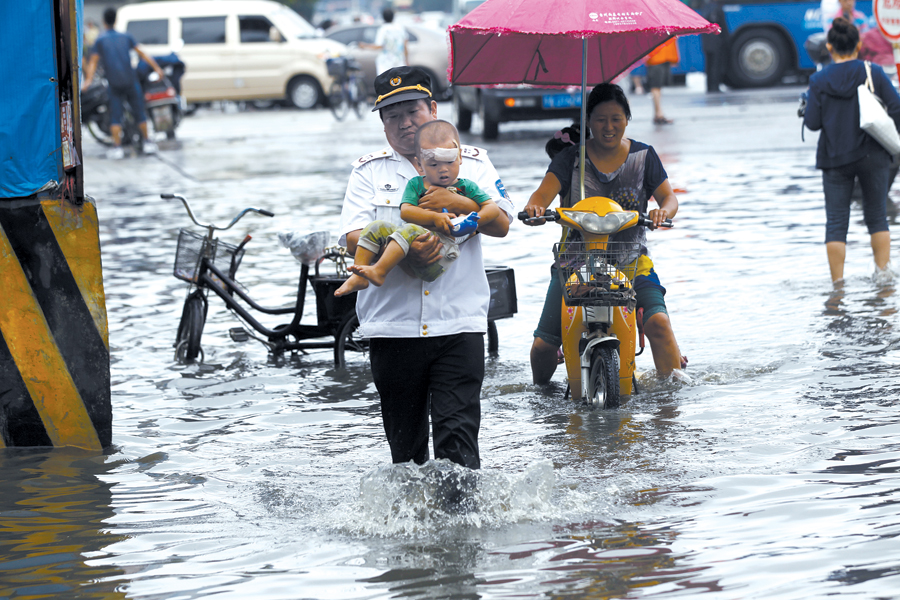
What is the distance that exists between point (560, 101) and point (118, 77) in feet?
22.6

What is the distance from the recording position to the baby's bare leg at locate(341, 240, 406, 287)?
386 centimetres

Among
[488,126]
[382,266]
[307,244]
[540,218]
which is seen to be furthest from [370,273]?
[488,126]

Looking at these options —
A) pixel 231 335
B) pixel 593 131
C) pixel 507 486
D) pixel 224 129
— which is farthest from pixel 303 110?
pixel 507 486

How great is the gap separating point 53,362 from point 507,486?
2.36 meters

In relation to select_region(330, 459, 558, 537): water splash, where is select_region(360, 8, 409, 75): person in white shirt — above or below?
above

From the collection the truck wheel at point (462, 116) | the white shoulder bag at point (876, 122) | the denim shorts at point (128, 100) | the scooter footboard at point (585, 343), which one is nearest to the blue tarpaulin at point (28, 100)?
the scooter footboard at point (585, 343)

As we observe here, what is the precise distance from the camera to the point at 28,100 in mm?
5445

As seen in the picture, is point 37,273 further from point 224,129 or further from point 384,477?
point 224,129

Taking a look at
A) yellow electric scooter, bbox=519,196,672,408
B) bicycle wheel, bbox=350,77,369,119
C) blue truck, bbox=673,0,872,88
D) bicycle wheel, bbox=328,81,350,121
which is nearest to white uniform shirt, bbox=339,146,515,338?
yellow electric scooter, bbox=519,196,672,408

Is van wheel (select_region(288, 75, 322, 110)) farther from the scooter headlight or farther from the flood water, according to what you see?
the scooter headlight

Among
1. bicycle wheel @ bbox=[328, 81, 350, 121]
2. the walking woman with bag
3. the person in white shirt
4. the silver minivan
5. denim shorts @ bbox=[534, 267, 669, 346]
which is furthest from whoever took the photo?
the silver minivan

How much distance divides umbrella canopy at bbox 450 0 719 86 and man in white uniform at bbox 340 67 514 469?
1488 millimetres

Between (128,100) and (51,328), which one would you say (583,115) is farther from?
(128,100)

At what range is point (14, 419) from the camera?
215 inches
